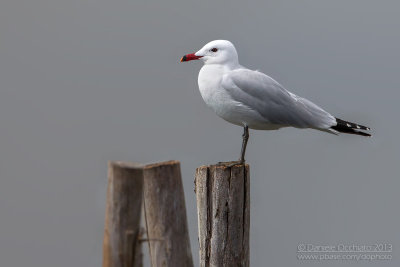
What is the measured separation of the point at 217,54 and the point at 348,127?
1.68m

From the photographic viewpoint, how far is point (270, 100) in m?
6.68

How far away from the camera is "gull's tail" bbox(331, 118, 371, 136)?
282 inches

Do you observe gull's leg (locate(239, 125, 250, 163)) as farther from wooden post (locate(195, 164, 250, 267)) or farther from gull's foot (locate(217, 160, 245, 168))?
wooden post (locate(195, 164, 250, 267))

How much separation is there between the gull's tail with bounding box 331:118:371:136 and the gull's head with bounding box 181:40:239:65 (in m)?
1.32

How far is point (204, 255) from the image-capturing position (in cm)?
582

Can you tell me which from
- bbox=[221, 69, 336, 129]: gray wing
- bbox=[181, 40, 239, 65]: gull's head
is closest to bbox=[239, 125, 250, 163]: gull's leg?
bbox=[221, 69, 336, 129]: gray wing

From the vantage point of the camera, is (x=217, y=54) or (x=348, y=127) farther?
(x=348, y=127)

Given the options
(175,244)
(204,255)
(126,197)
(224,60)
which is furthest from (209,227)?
(224,60)

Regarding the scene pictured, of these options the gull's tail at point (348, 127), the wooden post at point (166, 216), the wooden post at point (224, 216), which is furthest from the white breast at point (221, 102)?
the wooden post at point (166, 216)

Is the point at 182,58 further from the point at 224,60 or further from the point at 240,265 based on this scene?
the point at 240,265

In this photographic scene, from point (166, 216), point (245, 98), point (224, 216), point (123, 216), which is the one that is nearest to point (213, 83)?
point (245, 98)

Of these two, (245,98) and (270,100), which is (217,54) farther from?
(270,100)

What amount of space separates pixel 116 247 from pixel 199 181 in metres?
1.49

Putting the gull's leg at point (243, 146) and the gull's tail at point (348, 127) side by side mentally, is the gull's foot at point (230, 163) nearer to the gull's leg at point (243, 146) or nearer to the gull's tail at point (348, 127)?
the gull's leg at point (243, 146)
